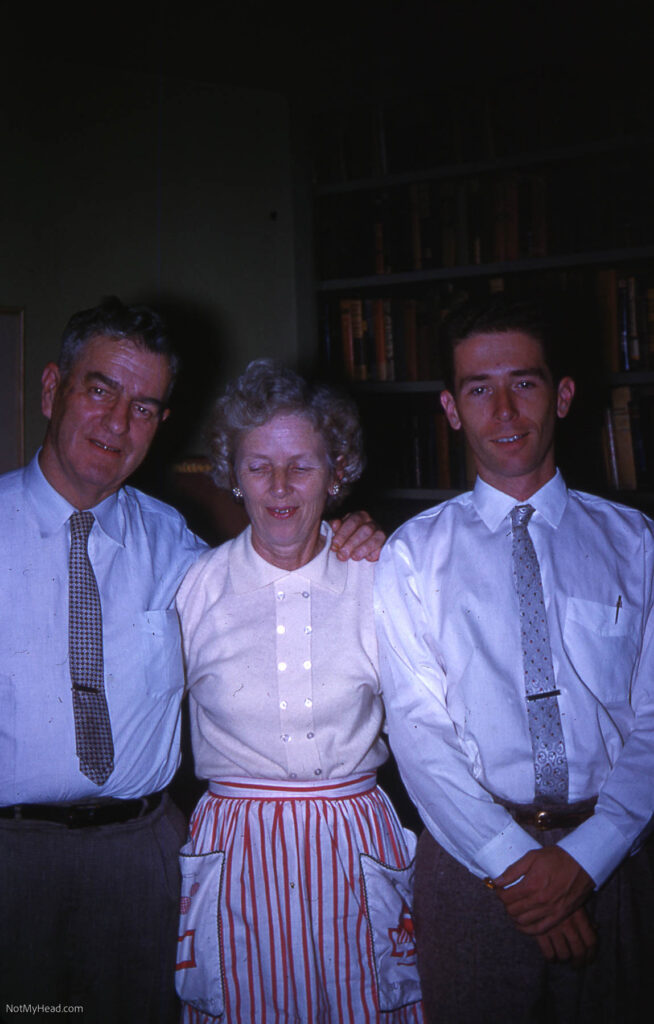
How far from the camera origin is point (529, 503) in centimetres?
158

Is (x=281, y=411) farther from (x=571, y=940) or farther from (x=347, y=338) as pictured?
(x=347, y=338)

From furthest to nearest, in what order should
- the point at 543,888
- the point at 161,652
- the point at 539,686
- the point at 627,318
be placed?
1. the point at 627,318
2. the point at 161,652
3. the point at 539,686
4. the point at 543,888

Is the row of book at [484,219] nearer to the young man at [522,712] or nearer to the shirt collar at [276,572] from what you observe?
the young man at [522,712]

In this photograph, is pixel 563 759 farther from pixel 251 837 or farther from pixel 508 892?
pixel 251 837

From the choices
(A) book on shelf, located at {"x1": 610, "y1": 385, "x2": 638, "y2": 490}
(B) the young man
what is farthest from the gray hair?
(A) book on shelf, located at {"x1": 610, "y1": 385, "x2": 638, "y2": 490}

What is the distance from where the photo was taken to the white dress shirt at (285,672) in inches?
61.7

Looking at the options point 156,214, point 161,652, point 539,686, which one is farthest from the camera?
point 156,214

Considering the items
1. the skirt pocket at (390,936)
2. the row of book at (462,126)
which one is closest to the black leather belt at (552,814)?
the skirt pocket at (390,936)

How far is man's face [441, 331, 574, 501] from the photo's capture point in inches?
61.3

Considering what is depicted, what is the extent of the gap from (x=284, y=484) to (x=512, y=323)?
0.62 meters

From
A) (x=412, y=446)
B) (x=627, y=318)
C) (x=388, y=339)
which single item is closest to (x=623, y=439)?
(x=627, y=318)

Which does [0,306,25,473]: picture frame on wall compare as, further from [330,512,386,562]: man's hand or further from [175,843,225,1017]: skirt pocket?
[175,843,225,1017]: skirt pocket

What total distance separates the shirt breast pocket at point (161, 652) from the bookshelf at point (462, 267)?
1.73 meters

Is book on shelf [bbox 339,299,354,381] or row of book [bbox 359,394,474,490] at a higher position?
book on shelf [bbox 339,299,354,381]
